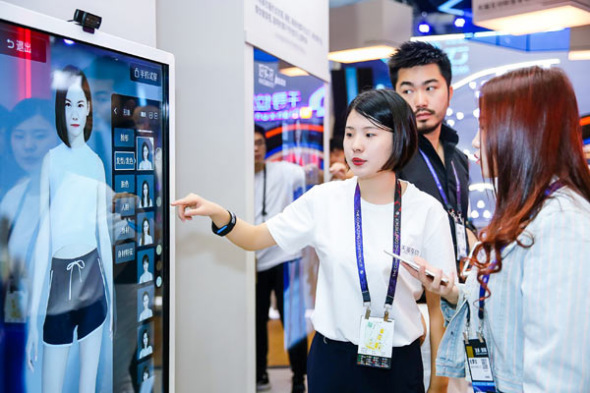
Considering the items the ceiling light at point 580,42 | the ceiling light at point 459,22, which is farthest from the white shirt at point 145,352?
the ceiling light at point 459,22

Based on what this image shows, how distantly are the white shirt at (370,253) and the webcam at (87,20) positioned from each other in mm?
969

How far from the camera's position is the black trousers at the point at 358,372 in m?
1.85

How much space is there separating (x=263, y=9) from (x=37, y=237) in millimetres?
1563

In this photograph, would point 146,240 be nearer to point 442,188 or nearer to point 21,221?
point 21,221

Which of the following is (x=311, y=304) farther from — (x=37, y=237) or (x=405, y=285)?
(x=37, y=237)

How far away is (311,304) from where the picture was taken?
369cm

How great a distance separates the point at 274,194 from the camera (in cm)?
295

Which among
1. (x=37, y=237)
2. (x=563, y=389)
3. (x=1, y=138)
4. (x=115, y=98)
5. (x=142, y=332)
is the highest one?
(x=115, y=98)

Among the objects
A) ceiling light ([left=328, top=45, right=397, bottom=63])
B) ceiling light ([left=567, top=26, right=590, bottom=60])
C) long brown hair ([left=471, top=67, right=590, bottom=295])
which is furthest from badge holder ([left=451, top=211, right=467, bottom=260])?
ceiling light ([left=567, top=26, right=590, bottom=60])

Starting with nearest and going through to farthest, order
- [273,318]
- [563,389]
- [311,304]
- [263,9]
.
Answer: [563,389]
[263,9]
[273,318]
[311,304]

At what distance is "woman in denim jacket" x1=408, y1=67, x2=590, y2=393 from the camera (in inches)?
43.5

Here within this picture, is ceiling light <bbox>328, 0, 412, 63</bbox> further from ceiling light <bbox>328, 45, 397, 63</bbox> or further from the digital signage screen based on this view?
the digital signage screen

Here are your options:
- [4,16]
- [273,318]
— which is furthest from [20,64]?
[273,318]

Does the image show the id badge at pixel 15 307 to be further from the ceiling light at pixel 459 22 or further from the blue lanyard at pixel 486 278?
the ceiling light at pixel 459 22
